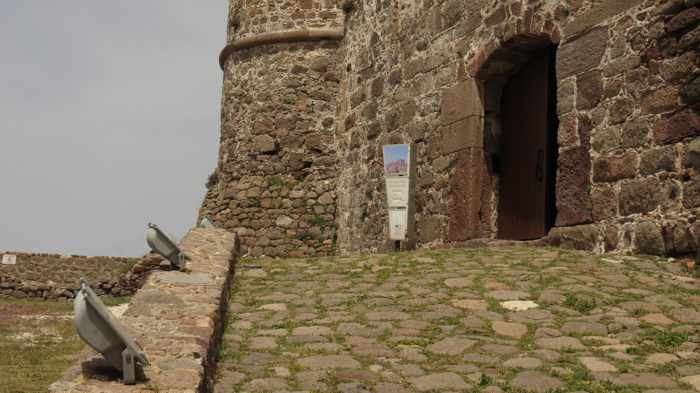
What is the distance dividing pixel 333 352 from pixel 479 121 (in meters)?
5.79

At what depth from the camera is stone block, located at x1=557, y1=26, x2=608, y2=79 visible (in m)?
8.39

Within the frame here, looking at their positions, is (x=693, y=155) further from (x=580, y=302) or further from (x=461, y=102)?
(x=461, y=102)

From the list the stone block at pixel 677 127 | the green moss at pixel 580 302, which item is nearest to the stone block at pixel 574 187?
the stone block at pixel 677 127

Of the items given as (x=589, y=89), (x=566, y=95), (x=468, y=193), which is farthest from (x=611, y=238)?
(x=468, y=193)

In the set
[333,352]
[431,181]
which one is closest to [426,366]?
[333,352]

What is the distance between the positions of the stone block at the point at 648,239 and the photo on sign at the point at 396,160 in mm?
3880

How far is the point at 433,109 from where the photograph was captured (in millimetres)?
11266

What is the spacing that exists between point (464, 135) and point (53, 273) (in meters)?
12.8

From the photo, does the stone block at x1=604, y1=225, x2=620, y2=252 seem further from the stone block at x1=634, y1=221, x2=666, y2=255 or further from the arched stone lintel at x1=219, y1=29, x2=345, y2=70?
the arched stone lintel at x1=219, y1=29, x2=345, y2=70

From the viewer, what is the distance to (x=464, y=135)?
34.3 feet

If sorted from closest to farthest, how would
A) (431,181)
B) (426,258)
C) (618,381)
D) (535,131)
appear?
(618,381) < (426,258) < (535,131) < (431,181)

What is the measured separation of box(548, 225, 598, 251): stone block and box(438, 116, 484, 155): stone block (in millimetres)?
1973

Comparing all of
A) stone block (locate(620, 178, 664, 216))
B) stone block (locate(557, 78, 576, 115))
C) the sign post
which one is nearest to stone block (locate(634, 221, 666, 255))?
stone block (locate(620, 178, 664, 216))

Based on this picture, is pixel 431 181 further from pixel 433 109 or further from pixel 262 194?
pixel 262 194
